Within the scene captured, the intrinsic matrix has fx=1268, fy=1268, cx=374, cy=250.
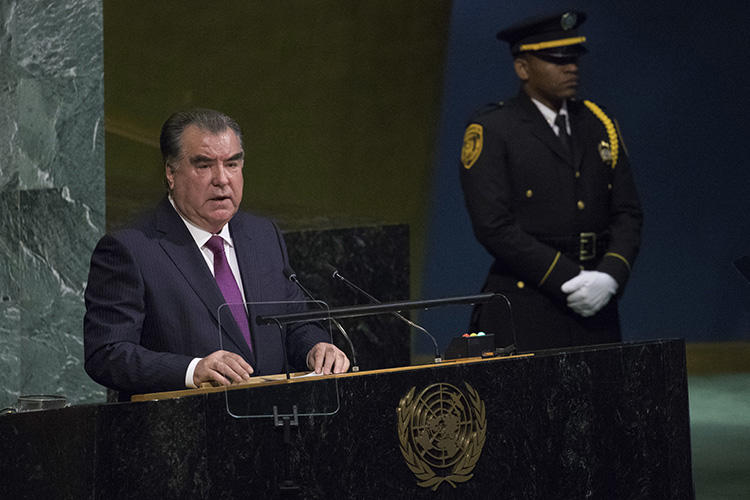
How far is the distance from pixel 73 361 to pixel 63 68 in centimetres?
114

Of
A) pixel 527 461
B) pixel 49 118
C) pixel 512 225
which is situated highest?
pixel 49 118

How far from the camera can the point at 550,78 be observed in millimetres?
4551

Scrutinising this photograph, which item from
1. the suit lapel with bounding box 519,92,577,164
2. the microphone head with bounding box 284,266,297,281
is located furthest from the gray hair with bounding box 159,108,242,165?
the suit lapel with bounding box 519,92,577,164

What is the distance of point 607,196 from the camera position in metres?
4.62

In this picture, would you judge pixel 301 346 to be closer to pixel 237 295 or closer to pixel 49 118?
pixel 237 295

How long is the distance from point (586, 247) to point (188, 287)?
1.96 meters

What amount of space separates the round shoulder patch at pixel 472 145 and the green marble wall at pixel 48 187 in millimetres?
1459

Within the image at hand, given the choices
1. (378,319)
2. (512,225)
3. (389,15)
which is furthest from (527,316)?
(389,15)

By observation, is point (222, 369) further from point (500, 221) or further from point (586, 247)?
point (586, 247)

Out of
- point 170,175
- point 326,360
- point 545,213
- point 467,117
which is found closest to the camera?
point 326,360

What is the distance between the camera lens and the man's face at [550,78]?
455 centimetres

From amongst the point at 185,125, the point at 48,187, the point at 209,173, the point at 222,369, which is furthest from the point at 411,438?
the point at 48,187

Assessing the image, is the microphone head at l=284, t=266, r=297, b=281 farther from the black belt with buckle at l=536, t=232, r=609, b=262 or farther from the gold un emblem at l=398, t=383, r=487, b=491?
the black belt with buckle at l=536, t=232, r=609, b=262

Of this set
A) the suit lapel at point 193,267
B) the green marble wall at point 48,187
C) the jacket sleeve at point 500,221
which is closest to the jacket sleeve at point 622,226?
the jacket sleeve at point 500,221
